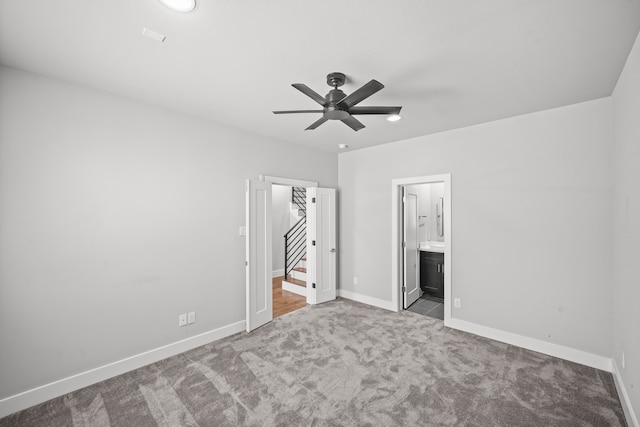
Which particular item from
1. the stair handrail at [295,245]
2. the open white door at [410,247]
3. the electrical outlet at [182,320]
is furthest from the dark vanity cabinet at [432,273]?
the electrical outlet at [182,320]

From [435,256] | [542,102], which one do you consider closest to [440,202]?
[435,256]

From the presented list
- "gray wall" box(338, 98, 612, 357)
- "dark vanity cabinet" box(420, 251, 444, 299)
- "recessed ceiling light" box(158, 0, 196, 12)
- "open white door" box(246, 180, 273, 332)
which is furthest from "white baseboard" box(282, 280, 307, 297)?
"recessed ceiling light" box(158, 0, 196, 12)

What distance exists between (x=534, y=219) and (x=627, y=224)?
1.01 m

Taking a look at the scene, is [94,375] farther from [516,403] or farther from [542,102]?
[542,102]

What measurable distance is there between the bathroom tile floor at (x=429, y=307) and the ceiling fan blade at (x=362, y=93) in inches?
140

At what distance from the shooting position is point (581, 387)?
97.1 inches

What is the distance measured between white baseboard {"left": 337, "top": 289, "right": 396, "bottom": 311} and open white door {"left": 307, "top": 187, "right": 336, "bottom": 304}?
216mm

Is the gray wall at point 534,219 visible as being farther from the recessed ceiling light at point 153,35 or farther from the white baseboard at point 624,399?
the recessed ceiling light at point 153,35

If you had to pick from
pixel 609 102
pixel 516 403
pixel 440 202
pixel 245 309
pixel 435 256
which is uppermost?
pixel 609 102

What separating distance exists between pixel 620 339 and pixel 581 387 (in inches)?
21.6

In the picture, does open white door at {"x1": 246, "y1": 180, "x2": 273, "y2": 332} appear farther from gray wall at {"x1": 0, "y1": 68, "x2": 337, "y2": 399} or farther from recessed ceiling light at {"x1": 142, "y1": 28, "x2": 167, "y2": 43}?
recessed ceiling light at {"x1": 142, "y1": 28, "x2": 167, "y2": 43}

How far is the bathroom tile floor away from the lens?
4.31 metres

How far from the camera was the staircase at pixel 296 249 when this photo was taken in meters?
5.91

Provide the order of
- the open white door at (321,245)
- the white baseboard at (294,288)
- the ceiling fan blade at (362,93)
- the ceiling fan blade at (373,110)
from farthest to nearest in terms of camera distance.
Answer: the white baseboard at (294,288) < the open white door at (321,245) < the ceiling fan blade at (373,110) < the ceiling fan blade at (362,93)
